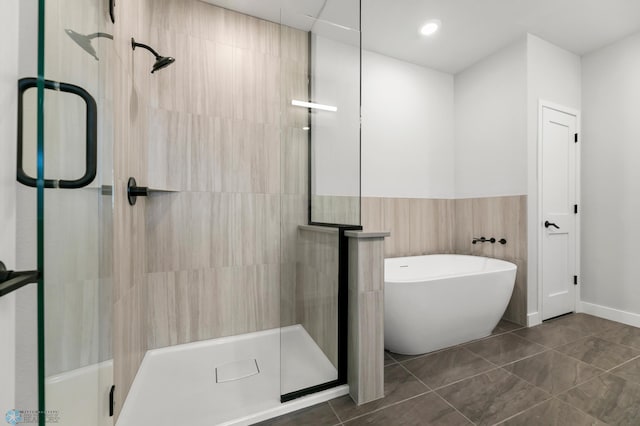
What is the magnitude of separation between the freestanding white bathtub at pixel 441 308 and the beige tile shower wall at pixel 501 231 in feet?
1.59

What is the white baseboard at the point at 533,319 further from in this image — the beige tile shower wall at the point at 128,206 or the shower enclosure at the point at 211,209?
the beige tile shower wall at the point at 128,206

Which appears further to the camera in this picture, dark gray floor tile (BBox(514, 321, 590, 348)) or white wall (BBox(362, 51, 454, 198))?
white wall (BBox(362, 51, 454, 198))

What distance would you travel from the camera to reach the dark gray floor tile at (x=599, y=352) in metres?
1.75

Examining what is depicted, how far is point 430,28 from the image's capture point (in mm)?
2334

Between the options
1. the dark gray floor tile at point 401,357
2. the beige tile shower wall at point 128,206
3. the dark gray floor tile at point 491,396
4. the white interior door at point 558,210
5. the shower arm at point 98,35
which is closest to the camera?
Result: the shower arm at point 98,35

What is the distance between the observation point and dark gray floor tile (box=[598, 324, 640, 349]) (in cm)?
202

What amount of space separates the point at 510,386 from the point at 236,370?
167cm

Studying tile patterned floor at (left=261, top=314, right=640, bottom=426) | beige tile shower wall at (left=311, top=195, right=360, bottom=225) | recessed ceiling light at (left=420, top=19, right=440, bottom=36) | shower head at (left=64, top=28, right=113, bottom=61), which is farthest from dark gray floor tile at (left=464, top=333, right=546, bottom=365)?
recessed ceiling light at (left=420, top=19, right=440, bottom=36)

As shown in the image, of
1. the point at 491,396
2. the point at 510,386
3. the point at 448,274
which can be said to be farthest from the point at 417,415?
the point at 448,274

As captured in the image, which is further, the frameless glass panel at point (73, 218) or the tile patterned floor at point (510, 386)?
the tile patterned floor at point (510, 386)

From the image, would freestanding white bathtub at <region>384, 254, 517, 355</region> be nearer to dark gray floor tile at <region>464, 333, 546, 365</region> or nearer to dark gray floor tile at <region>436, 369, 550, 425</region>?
dark gray floor tile at <region>464, 333, 546, 365</region>

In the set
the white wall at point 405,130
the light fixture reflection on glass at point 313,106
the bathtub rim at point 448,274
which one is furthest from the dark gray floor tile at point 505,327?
the light fixture reflection on glass at point 313,106

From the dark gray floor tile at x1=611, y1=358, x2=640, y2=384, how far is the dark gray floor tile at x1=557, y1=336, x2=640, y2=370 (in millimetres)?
33

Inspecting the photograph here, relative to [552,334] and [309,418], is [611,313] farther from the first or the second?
[309,418]
